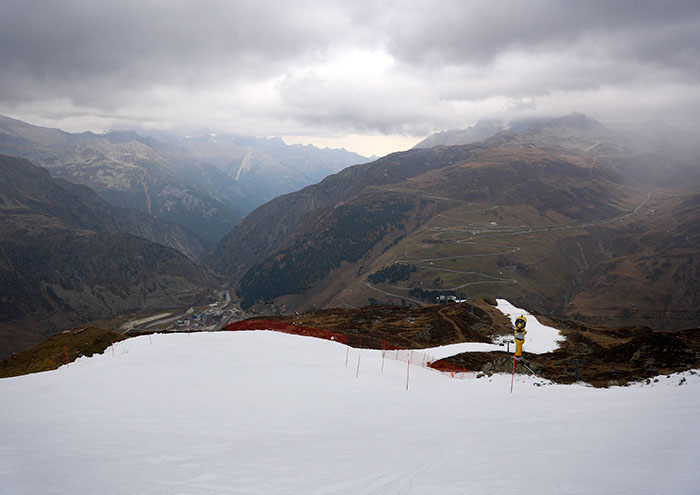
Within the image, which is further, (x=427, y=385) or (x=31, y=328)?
(x=31, y=328)

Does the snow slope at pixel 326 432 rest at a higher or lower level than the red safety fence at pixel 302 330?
higher

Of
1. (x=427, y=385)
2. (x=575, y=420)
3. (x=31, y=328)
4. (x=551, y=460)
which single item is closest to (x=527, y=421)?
(x=575, y=420)

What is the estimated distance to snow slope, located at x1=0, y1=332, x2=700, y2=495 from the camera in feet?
35.2

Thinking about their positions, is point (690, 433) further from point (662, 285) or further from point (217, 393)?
point (662, 285)

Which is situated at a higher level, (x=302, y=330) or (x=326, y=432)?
(x=326, y=432)

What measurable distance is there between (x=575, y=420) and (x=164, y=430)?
55.7ft

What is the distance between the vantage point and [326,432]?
16.8 m

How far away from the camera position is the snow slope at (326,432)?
10.7 m

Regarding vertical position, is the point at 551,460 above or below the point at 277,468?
above

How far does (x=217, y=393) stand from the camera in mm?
21312

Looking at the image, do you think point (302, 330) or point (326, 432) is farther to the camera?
point (302, 330)

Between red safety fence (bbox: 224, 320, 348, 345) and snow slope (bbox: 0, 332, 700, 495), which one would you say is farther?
red safety fence (bbox: 224, 320, 348, 345)

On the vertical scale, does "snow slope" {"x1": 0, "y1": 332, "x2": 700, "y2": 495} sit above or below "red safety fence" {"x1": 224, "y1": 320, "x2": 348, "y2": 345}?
above

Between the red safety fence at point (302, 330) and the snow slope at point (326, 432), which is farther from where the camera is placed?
the red safety fence at point (302, 330)
